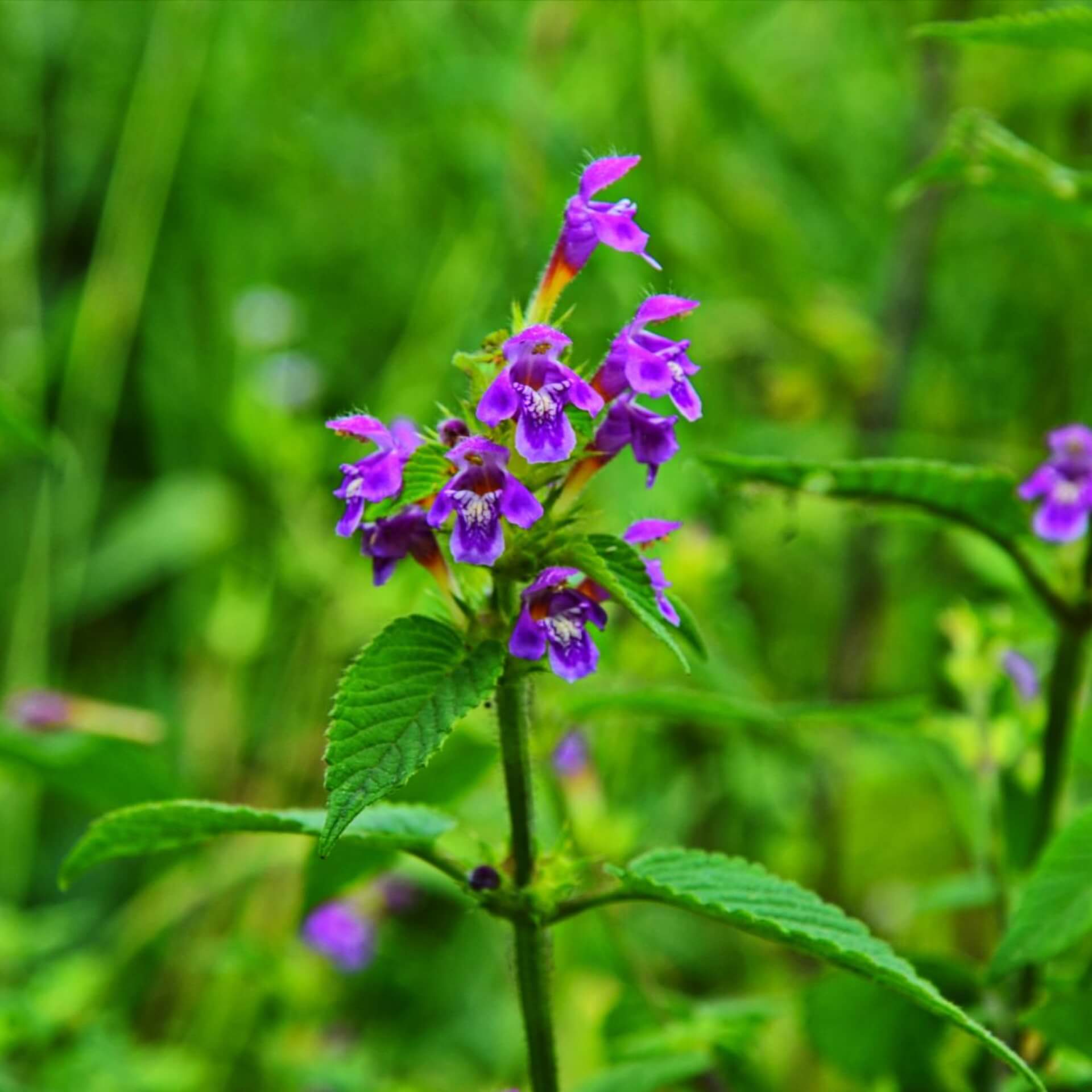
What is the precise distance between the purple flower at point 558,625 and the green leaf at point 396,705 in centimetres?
1

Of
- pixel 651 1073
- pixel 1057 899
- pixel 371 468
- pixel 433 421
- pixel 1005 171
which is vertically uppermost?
pixel 433 421

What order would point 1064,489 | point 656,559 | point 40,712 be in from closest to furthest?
point 656,559 < point 1064,489 < point 40,712

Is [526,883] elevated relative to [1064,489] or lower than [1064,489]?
lower

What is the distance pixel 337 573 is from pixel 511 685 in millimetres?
1133

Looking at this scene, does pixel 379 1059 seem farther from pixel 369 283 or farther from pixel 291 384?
pixel 369 283

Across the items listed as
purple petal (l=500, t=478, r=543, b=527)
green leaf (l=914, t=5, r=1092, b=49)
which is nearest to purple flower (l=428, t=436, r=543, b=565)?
purple petal (l=500, t=478, r=543, b=527)

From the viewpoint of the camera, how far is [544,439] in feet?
1.66

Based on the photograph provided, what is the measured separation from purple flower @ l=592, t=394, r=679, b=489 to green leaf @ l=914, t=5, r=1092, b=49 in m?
0.26

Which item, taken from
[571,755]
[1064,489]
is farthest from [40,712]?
[1064,489]

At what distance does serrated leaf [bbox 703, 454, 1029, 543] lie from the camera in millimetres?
668

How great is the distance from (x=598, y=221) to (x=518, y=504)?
15 centimetres

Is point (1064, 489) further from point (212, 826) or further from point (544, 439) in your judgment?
point (212, 826)

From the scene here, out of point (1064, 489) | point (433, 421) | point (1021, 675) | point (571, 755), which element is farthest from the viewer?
point (433, 421)

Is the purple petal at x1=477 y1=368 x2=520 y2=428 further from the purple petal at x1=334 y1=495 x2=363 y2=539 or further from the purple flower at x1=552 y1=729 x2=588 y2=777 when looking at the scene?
the purple flower at x1=552 y1=729 x2=588 y2=777
